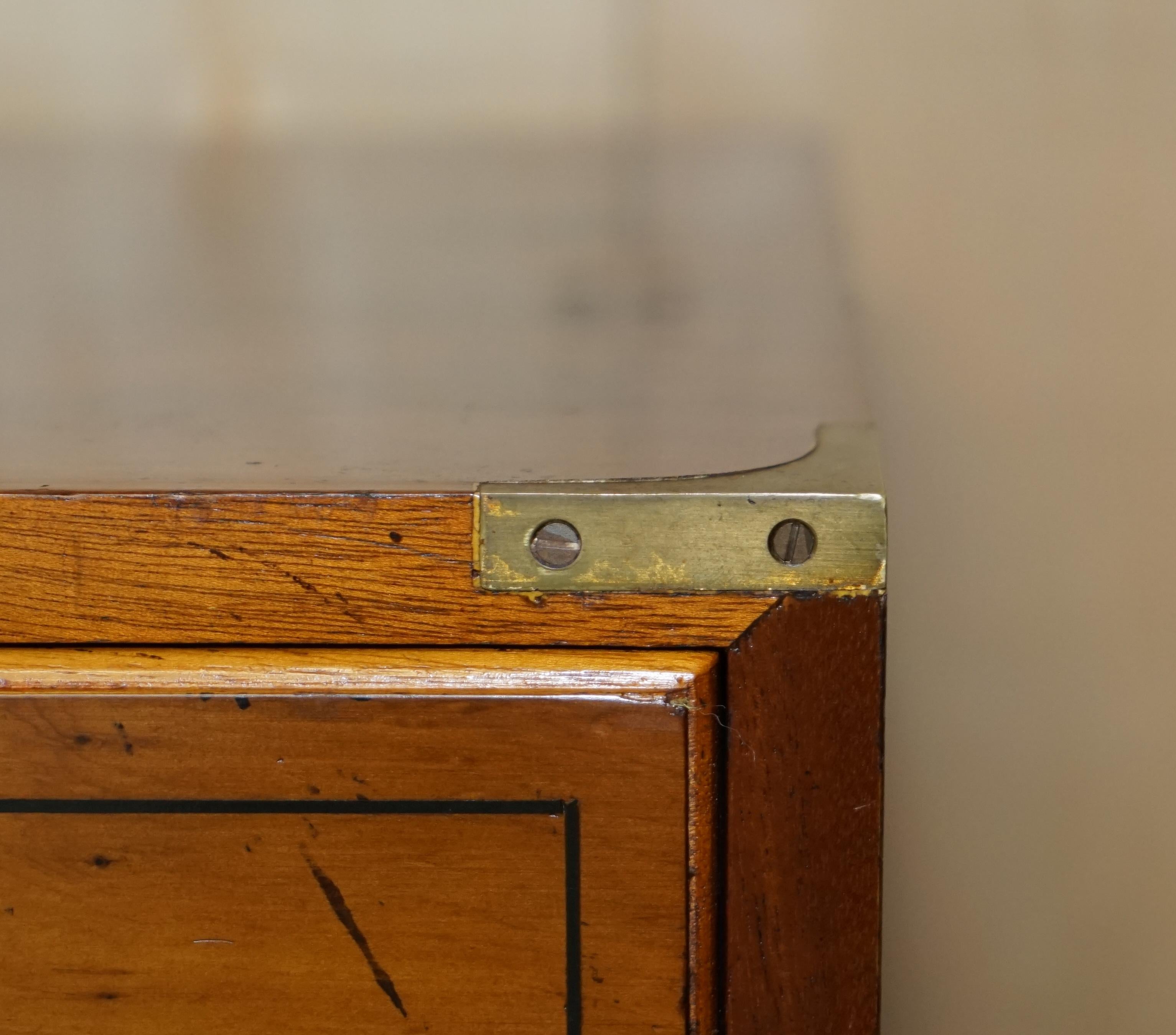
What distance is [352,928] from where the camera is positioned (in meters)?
0.32

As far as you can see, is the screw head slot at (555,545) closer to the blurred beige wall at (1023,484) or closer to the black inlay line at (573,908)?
the black inlay line at (573,908)

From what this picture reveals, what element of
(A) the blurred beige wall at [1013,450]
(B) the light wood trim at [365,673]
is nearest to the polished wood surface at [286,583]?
(B) the light wood trim at [365,673]

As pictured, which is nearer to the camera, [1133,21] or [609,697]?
[609,697]

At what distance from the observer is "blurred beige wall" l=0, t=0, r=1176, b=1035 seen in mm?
738

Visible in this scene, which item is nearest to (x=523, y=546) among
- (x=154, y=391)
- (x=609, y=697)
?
(x=609, y=697)

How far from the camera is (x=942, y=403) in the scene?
75cm

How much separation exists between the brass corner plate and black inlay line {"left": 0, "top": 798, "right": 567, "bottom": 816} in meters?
0.06

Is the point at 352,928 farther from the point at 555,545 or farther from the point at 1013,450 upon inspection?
the point at 1013,450

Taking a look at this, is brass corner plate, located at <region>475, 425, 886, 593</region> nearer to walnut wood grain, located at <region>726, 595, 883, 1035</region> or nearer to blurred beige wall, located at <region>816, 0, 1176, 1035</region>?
walnut wood grain, located at <region>726, 595, 883, 1035</region>

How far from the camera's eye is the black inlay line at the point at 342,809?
32 cm

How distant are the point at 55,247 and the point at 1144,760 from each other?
0.79 m

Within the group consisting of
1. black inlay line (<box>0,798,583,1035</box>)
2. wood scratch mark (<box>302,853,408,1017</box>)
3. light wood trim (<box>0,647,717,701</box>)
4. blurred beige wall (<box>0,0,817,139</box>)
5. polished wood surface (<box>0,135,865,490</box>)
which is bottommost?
wood scratch mark (<box>302,853,408,1017</box>)

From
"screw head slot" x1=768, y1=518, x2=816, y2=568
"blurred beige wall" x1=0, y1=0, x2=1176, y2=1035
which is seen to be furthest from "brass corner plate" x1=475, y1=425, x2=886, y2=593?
"blurred beige wall" x1=0, y1=0, x2=1176, y2=1035

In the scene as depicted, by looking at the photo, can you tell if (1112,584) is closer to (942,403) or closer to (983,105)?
(942,403)
